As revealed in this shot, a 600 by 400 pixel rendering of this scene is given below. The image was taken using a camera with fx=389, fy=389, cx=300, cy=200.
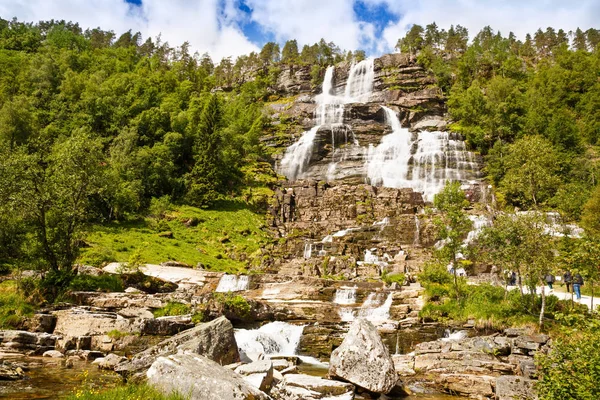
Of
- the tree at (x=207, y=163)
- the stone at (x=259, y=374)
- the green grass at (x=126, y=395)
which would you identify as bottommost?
the stone at (x=259, y=374)

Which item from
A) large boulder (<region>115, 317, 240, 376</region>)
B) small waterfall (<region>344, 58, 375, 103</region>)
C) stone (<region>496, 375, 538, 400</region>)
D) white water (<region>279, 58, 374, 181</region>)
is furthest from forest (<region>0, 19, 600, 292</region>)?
stone (<region>496, 375, 538, 400</region>)

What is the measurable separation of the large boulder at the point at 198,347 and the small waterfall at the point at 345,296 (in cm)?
1489

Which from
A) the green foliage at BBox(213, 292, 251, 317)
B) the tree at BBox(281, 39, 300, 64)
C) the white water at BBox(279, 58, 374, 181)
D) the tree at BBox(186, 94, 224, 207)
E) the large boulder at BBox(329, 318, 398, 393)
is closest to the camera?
the large boulder at BBox(329, 318, 398, 393)

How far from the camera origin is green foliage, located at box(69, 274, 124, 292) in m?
21.3

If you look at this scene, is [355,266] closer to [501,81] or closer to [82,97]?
[82,97]

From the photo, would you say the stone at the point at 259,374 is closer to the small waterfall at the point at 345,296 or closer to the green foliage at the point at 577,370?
the green foliage at the point at 577,370

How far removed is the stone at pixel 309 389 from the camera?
968 centimetres

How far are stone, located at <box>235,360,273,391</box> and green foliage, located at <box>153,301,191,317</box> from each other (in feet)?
32.1

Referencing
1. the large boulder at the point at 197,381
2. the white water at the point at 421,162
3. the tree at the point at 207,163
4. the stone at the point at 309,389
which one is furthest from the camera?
the white water at the point at 421,162

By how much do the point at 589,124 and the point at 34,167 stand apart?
252 ft

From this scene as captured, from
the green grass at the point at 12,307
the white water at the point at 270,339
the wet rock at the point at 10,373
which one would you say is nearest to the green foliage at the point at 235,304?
the white water at the point at 270,339

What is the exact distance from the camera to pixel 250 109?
79.5m

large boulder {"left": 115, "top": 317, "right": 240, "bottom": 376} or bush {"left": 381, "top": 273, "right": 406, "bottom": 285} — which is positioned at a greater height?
bush {"left": 381, "top": 273, "right": 406, "bottom": 285}

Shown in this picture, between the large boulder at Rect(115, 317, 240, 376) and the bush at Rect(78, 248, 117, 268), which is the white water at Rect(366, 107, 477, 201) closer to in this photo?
the bush at Rect(78, 248, 117, 268)
